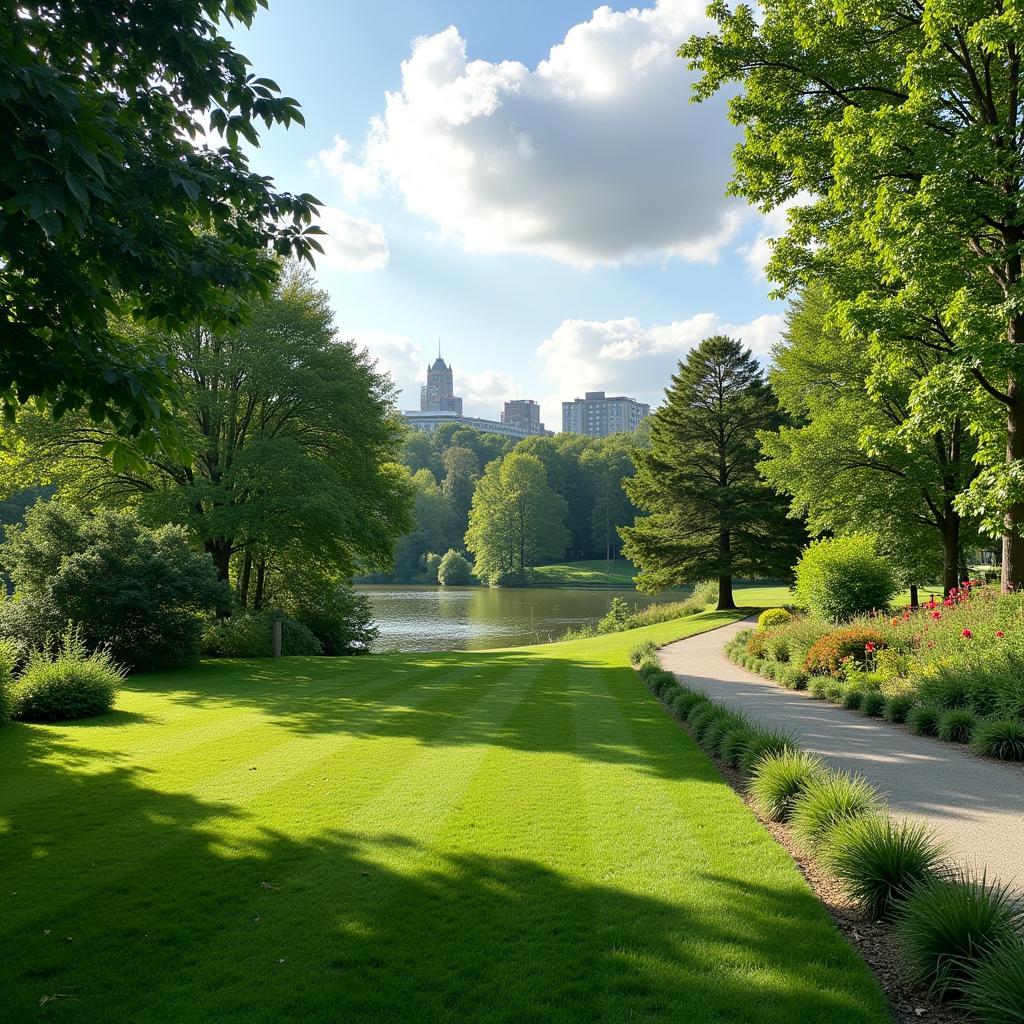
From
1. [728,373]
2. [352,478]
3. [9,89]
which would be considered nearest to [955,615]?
[9,89]

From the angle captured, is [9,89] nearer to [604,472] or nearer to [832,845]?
[832,845]

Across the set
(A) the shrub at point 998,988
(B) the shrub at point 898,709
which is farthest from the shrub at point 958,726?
(A) the shrub at point 998,988

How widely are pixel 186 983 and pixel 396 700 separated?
28.2 feet

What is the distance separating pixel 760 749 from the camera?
23.5 ft

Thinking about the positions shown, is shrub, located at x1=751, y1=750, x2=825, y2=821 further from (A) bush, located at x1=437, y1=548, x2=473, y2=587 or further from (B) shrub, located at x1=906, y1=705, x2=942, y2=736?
(A) bush, located at x1=437, y1=548, x2=473, y2=587

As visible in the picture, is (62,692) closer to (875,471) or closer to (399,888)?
(399,888)

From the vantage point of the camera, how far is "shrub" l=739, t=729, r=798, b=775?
23.1 feet


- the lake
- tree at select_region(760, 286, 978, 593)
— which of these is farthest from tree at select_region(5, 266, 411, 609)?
tree at select_region(760, 286, 978, 593)

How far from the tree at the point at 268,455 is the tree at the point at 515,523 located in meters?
50.8

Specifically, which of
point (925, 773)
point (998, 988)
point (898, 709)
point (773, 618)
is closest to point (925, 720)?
point (898, 709)

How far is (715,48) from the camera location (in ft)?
47.4

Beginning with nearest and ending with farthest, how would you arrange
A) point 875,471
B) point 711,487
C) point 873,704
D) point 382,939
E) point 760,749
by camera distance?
point 382,939 → point 760,749 → point 873,704 → point 875,471 → point 711,487

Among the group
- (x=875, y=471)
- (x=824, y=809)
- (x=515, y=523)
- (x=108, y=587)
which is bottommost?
(x=824, y=809)

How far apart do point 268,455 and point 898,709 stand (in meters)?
17.1
